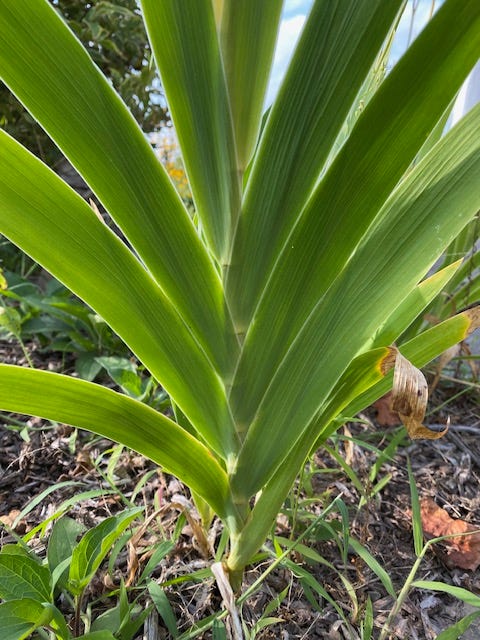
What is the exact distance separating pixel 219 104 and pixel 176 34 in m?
0.08

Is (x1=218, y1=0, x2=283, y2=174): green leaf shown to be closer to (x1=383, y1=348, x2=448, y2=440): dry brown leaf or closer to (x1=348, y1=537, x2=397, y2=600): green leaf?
(x1=383, y1=348, x2=448, y2=440): dry brown leaf

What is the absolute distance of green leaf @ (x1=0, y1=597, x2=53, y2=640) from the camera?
494 mm

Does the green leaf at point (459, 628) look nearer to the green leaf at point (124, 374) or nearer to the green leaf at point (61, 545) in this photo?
the green leaf at point (61, 545)

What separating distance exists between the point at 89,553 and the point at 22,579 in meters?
0.07

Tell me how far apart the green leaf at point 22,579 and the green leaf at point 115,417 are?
16 cm

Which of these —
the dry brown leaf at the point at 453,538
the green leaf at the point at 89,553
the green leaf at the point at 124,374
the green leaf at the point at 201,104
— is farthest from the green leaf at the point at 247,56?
the dry brown leaf at the point at 453,538

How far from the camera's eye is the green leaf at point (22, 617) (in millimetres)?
494

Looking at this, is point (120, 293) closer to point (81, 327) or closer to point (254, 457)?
point (254, 457)

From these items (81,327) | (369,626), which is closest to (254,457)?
(369,626)

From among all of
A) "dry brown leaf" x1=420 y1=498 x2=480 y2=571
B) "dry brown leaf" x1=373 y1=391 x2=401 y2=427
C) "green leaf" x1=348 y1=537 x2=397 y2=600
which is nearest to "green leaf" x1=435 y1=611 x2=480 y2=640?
"green leaf" x1=348 y1=537 x2=397 y2=600

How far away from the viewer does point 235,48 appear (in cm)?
55

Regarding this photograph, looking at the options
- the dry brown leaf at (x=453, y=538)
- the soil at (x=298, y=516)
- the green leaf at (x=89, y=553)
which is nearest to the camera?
the green leaf at (x=89, y=553)

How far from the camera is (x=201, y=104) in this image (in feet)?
1.80

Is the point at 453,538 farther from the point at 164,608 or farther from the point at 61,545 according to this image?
the point at 61,545
